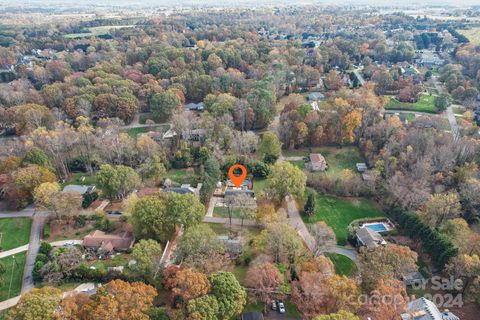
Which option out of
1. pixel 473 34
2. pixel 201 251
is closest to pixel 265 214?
pixel 201 251

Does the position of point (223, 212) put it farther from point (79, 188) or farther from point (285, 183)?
point (79, 188)

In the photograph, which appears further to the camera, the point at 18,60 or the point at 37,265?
→ the point at 18,60

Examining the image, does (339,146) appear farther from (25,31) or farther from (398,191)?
(25,31)

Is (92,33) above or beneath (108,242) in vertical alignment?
above

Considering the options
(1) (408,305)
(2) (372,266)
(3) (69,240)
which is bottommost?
(3) (69,240)

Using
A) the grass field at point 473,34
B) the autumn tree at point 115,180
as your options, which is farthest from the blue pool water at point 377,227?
the grass field at point 473,34

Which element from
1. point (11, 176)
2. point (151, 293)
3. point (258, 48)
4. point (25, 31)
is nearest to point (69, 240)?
point (11, 176)

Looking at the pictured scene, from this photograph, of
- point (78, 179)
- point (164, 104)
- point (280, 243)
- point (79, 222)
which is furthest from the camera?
point (164, 104)
